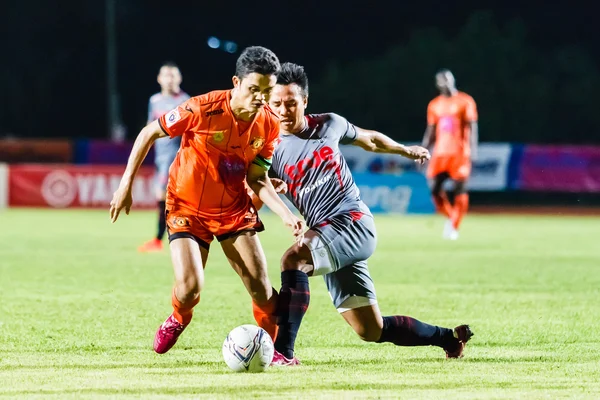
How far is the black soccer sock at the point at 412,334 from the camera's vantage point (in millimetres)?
6695

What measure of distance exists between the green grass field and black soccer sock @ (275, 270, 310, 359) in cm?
18

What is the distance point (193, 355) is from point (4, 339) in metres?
1.38

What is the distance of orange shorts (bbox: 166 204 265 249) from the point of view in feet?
22.0

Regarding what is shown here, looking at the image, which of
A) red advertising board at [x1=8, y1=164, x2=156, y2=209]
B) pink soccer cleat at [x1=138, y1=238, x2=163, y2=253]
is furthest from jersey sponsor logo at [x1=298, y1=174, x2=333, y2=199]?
red advertising board at [x1=8, y1=164, x2=156, y2=209]

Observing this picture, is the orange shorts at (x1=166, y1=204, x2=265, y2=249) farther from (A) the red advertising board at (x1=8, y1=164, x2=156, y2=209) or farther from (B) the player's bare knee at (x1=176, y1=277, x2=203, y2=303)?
(A) the red advertising board at (x1=8, y1=164, x2=156, y2=209)

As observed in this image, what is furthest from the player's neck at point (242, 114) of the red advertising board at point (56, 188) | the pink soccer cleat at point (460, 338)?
the red advertising board at point (56, 188)

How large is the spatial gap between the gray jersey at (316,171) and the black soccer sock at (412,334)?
0.68 metres

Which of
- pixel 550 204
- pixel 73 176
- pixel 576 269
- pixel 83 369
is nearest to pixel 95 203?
pixel 73 176

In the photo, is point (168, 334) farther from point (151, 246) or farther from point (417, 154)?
point (151, 246)

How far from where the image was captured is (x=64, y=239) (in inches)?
635

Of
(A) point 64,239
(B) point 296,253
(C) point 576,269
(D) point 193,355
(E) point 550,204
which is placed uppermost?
(B) point 296,253

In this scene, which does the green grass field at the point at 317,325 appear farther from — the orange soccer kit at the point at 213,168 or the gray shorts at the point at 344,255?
the orange soccer kit at the point at 213,168

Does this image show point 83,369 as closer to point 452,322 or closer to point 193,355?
point 193,355

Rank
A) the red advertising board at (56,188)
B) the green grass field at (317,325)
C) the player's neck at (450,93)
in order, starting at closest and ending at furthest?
the green grass field at (317,325) < the player's neck at (450,93) < the red advertising board at (56,188)
